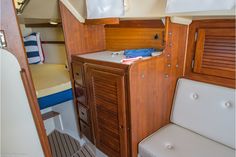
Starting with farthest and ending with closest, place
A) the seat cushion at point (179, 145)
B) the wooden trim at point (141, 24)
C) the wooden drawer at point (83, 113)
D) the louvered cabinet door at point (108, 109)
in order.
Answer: the wooden drawer at point (83, 113)
the wooden trim at point (141, 24)
the louvered cabinet door at point (108, 109)
the seat cushion at point (179, 145)

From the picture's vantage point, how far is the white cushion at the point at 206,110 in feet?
3.67

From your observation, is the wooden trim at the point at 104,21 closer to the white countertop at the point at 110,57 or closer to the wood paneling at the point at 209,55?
the white countertop at the point at 110,57

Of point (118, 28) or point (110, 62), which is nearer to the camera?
point (110, 62)

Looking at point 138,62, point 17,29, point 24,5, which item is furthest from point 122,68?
point 24,5

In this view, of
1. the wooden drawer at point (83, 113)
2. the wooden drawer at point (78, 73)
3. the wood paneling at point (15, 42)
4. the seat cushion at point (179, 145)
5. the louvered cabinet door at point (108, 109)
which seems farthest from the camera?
the wooden drawer at point (83, 113)

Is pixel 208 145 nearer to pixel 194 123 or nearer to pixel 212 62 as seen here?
pixel 194 123

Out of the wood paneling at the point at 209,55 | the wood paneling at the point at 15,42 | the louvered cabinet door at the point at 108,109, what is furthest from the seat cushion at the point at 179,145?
the wood paneling at the point at 15,42

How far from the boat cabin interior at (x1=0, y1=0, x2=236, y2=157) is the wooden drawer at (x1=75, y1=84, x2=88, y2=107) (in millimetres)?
12

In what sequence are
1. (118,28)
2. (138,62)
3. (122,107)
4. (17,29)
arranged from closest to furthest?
(17,29) < (138,62) < (122,107) < (118,28)

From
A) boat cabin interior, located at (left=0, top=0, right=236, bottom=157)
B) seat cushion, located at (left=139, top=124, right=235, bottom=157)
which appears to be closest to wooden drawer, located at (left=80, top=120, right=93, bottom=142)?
boat cabin interior, located at (left=0, top=0, right=236, bottom=157)

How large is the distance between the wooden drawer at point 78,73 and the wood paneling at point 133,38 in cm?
50

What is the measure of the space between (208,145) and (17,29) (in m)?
1.38

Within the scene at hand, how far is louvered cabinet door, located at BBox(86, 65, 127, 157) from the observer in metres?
1.20

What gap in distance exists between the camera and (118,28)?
5.66 feet
